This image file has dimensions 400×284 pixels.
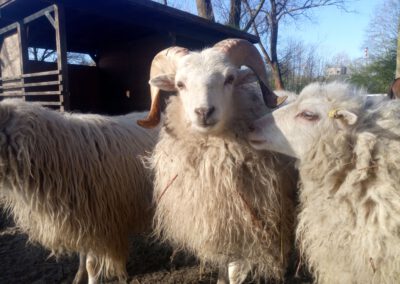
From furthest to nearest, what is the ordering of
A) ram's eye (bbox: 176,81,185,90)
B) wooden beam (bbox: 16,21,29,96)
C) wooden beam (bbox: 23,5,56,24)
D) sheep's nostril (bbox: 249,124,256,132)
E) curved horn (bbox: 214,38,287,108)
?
wooden beam (bbox: 16,21,29,96), wooden beam (bbox: 23,5,56,24), curved horn (bbox: 214,38,287,108), ram's eye (bbox: 176,81,185,90), sheep's nostril (bbox: 249,124,256,132)

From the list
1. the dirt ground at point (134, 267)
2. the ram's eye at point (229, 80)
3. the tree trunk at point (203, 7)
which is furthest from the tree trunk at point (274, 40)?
the ram's eye at point (229, 80)

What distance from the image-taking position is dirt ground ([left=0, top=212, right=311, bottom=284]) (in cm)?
307

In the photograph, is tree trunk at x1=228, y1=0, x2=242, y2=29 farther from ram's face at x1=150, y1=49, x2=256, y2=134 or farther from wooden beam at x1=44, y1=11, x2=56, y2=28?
ram's face at x1=150, y1=49, x2=256, y2=134

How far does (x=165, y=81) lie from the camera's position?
2.52 metres

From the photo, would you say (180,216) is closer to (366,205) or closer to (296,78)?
(366,205)

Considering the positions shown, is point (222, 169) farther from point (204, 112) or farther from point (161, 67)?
point (161, 67)

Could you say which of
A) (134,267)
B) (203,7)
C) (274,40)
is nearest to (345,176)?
(134,267)

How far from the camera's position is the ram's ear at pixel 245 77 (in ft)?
7.93

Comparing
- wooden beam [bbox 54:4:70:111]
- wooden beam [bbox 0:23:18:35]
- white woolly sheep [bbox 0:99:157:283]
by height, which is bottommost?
white woolly sheep [bbox 0:99:157:283]

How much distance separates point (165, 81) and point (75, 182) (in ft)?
3.67

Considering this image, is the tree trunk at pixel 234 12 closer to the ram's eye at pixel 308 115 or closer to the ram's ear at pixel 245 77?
the ram's ear at pixel 245 77

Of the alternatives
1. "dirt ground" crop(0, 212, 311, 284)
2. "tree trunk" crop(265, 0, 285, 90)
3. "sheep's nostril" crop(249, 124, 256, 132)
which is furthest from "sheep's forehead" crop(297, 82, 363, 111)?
"tree trunk" crop(265, 0, 285, 90)

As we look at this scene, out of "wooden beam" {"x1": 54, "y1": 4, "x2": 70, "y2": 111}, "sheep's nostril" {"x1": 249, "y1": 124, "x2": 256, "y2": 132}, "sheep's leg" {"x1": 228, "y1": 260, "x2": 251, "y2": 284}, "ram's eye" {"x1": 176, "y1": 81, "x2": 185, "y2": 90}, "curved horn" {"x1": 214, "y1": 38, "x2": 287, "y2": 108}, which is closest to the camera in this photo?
"sheep's nostril" {"x1": 249, "y1": 124, "x2": 256, "y2": 132}

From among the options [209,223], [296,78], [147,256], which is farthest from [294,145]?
[296,78]
